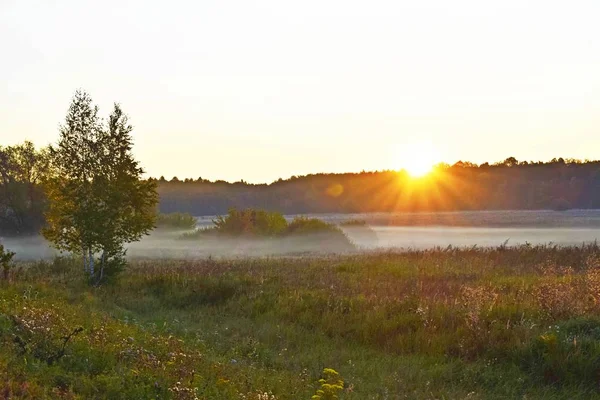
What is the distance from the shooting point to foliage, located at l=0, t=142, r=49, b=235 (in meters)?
43.5

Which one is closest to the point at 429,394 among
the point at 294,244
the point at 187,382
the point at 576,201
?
the point at 187,382

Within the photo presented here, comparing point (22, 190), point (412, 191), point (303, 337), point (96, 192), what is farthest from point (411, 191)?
point (303, 337)

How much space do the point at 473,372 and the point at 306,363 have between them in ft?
10.4

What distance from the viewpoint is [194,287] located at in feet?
57.9

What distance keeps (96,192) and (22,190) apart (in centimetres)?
2725

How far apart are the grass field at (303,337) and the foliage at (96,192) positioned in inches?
71.8

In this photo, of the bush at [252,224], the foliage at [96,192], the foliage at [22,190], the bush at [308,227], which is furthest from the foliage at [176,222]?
the foliage at [96,192]

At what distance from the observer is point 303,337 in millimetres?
12406

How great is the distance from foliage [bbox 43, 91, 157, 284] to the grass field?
1.82 m

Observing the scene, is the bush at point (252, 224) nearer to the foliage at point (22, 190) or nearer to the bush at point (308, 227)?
the bush at point (308, 227)

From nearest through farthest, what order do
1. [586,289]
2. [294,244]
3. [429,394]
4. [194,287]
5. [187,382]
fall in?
[187,382] → [429,394] → [586,289] → [194,287] → [294,244]

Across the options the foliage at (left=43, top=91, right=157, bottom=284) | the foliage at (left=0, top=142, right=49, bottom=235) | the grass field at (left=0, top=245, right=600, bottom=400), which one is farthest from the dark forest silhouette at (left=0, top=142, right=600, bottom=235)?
the grass field at (left=0, top=245, right=600, bottom=400)

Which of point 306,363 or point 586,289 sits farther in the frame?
point 586,289

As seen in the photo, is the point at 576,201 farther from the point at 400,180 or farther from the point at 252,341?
the point at 252,341
